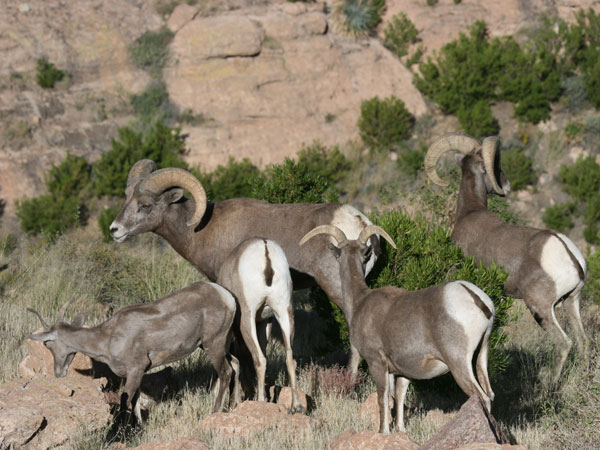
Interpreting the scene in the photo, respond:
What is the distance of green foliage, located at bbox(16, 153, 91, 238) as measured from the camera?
2125 cm

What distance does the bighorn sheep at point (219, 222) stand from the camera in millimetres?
8547

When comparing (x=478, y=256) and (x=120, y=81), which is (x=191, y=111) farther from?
(x=478, y=256)

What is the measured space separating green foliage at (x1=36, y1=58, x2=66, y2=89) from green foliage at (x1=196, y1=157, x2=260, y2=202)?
22.6 feet

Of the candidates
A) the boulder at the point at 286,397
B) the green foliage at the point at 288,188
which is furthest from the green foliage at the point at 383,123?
the boulder at the point at 286,397

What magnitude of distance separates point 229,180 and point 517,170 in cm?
932

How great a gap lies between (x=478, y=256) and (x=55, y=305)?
258 inches

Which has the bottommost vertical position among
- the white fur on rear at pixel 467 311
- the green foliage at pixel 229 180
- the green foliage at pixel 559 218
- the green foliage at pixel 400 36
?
the green foliage at pixel 559 218

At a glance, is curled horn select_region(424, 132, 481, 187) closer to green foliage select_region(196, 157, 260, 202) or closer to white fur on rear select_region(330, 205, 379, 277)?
white fur on rear select_region(330, 205, 379, 277)

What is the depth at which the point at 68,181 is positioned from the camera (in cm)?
2236

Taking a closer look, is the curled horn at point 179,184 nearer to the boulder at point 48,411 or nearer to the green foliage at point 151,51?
the boulder at point 48,411

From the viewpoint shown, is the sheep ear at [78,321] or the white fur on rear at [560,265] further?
the white fur on rear at [560,265]

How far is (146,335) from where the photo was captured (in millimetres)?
6926

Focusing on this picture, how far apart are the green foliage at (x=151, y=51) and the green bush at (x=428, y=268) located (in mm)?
19558

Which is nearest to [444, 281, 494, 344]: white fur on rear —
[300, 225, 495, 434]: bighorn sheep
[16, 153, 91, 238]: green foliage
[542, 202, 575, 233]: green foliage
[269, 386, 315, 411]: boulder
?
[300, 225, 495, 434]: bighorn sheep
